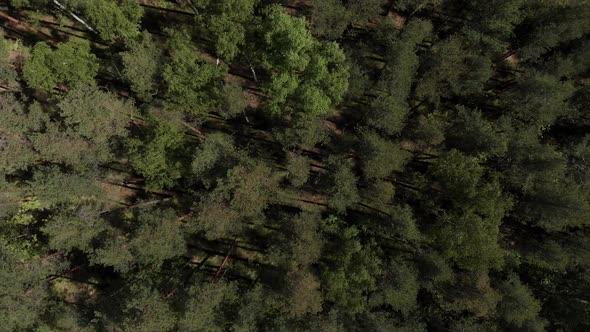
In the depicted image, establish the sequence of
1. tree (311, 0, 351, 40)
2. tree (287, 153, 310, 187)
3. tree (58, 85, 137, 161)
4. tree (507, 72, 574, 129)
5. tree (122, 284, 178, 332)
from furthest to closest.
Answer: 1. tree (287, 153, 310, 187)
2. tree (507, 72, 574, 129)
3. tree (311, 0, 351, 40)
4. tree (58, 85, 137, 161)
5. tree (122, 284, 178, 332)

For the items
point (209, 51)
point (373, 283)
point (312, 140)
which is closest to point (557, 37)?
point (312, 140)

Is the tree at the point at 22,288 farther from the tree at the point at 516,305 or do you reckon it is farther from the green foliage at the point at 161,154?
the tree at the point at 516,305

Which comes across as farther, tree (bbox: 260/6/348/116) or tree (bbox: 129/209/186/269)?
tree (bbox: 129/209/186/269)

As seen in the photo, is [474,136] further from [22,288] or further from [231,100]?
[22,288]

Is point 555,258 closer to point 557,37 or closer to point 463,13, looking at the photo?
point 557,37

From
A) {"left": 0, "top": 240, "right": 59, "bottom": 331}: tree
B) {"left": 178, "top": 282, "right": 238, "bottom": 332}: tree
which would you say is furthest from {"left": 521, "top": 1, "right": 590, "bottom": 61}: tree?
{"left": 0, "top": 240, "right": 59, "bottom": 331}: tree

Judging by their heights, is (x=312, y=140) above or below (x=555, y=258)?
above

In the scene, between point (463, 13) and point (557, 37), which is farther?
point (463, 13)

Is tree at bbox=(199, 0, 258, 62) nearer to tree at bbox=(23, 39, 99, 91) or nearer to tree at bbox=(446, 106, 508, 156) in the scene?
Answer: tree at bbox=(23, 39, 99, 91)
